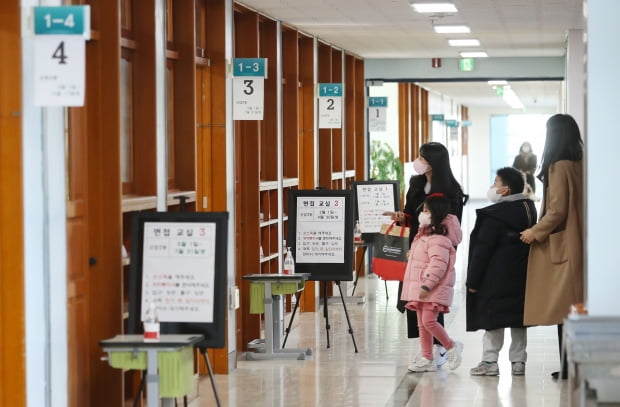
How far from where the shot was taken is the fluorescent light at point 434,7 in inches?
388

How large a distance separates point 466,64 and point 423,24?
14.1 ft

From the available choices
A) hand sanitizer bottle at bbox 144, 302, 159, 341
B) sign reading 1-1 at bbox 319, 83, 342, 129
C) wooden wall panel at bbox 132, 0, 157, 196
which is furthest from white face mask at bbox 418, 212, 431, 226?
sign reading 1-1 at bbox 319, 83, 342, 129

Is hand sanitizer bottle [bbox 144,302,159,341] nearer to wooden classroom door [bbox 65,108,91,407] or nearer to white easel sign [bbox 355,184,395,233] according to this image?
wooden classroom door [bbox 65,108,91,407]

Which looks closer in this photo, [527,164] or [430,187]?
[430,187]

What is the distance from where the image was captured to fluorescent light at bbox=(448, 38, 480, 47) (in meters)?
13.2

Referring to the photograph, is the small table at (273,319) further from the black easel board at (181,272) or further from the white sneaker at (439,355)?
the black easel board at (181,272)

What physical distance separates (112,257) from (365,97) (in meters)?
9.86

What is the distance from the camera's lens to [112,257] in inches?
244

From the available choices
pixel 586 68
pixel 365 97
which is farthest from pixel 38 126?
pixel 365 97

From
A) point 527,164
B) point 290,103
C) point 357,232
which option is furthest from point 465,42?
point 527,164

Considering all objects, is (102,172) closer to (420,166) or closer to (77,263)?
(77,263)

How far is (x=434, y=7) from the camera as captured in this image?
395 inches

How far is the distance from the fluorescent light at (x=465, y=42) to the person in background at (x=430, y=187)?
16.0ft

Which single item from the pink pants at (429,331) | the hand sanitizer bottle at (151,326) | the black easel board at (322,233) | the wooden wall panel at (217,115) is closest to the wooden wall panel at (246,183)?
the black easel board at (322,233)
